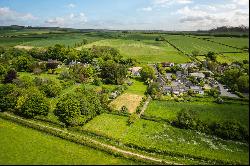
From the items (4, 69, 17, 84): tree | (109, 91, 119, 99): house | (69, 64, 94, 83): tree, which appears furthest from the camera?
(69, 64, 94, 83): tree

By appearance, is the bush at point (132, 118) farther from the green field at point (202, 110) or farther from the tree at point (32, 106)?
the tree at point (32, 106)

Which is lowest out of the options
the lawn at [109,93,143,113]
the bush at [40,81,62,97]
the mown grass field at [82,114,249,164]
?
the mown grass field at [82,114,249,164]

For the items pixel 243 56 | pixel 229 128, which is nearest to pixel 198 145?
pixel 229 128

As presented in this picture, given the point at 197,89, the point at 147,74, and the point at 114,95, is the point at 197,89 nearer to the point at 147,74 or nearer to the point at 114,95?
the point at 147,74

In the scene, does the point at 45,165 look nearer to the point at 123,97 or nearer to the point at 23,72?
the point at 123,97

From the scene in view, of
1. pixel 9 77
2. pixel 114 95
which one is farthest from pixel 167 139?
pixel 9 77

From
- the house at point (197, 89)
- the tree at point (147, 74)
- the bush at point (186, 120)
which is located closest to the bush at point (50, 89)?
the tree at point (147, 74)

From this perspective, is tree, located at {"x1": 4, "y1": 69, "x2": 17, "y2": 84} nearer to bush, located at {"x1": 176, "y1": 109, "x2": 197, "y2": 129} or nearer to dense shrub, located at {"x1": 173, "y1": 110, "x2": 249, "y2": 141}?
dense shrub, located at {"x1": 173, "y1": 110, "x2": 249, "y2": 141}

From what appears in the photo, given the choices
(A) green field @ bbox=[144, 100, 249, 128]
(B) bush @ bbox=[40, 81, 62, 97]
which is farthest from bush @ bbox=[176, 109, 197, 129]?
(B) bush @ bbox=[40, 81, 62, 97]
